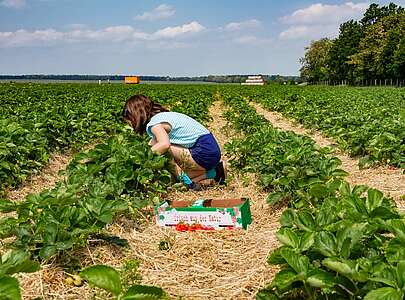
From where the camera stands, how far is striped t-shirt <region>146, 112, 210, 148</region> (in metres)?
5.52

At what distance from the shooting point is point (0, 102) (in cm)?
1814

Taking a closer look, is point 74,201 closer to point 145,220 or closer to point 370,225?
point 145,220

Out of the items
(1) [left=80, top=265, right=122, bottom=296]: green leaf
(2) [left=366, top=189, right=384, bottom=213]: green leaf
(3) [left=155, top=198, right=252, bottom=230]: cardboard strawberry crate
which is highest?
(2) [left=366, top=189, right=384, bottom=213]: green leaf

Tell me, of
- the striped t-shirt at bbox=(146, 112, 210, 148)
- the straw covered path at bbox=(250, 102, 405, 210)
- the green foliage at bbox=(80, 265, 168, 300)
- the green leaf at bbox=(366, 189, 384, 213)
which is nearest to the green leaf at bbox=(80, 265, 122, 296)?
the green foliage at bbox=(80, 265, 168, 300)

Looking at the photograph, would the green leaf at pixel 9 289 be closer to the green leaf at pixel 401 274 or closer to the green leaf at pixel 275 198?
the green leaf at pixel 401 274

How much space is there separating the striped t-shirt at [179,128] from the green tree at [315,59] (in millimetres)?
91092

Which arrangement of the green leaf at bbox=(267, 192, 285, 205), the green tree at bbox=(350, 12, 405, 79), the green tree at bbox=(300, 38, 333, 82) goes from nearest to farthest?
the green leaf at bbox=(267, 192, 285, 205) → the green tree at bbox=(350, 12, 405, 79) → the green tree at bbox=(300, 38, 333, 82)

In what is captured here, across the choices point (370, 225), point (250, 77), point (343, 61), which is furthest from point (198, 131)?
point (250, 77)

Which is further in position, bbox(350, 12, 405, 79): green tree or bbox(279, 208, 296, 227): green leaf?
bbox(350, 12, 405, 79): green tree

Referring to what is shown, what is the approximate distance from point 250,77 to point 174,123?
96341 mm

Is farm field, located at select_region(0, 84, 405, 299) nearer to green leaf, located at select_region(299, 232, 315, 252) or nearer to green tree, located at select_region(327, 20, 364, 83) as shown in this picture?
green leaf, located at select_region(299, 232, 315, 252)

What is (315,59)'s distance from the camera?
99.1 meters

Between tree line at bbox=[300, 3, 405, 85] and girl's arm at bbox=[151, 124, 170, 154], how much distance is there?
53711mm

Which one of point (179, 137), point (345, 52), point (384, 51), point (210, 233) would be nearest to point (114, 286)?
point (210, 233)
